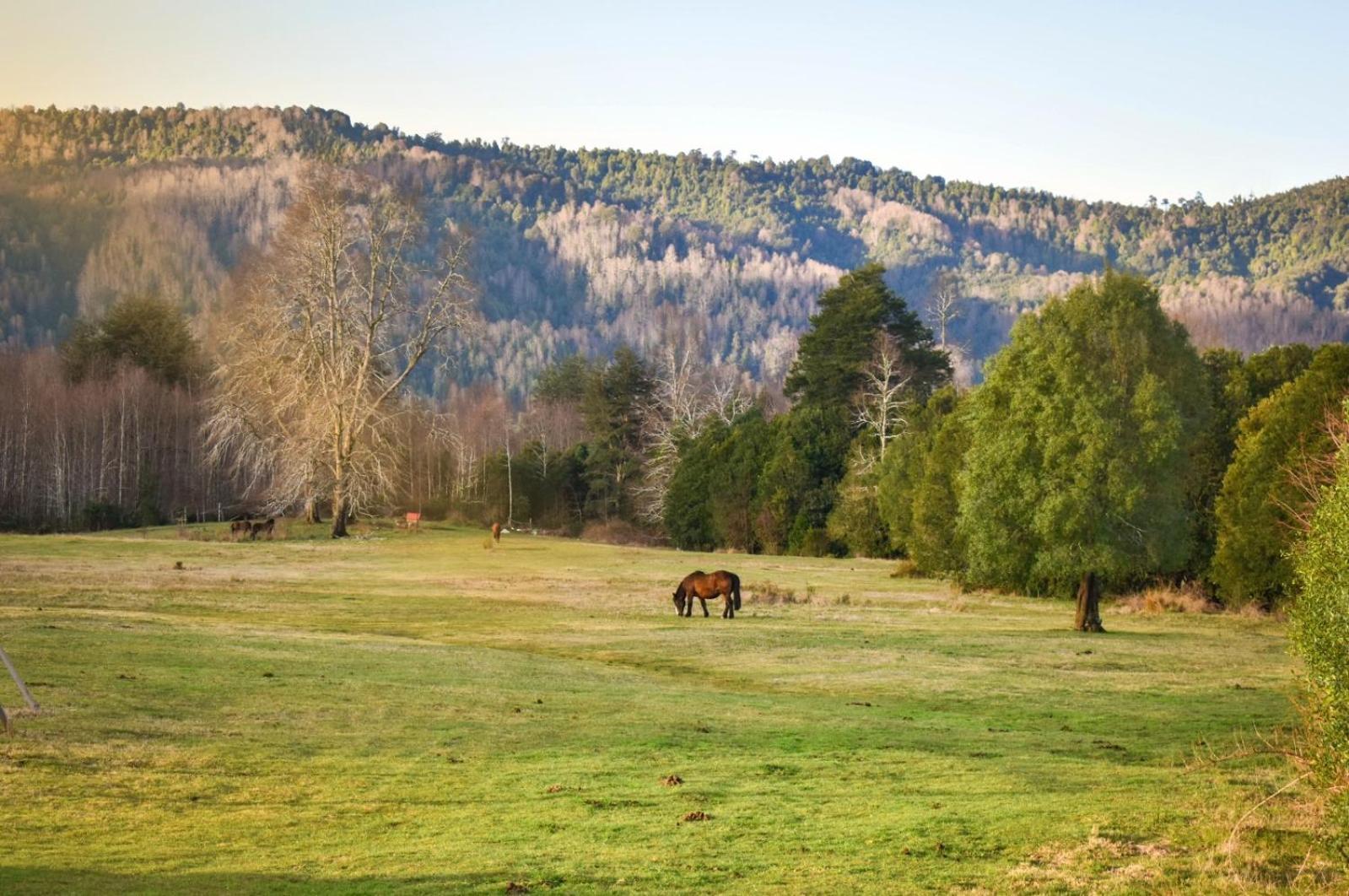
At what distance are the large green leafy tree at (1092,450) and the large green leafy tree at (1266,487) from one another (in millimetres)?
5849

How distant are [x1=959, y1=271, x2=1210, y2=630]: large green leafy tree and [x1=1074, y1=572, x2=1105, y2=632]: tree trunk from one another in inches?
1.6

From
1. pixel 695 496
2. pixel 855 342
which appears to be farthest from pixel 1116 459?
pixel 695 496

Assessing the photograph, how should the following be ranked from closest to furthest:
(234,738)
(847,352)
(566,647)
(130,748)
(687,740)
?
(130,748) < (234,738) < (687,740) < (566,647) < (847,352)

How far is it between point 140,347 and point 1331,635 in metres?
109

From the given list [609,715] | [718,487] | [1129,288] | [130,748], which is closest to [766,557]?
[718,487]

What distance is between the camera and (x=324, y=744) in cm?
1822

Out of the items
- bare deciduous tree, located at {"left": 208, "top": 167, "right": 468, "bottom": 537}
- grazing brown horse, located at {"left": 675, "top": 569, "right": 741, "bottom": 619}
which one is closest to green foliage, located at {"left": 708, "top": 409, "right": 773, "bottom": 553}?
bare deciduous tree, located at {"left": 208, "top": 167, "right": 468, "bottom": 537}

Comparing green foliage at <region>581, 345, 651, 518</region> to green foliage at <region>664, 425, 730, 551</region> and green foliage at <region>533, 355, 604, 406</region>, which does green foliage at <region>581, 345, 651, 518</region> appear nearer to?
green foliage at <region>664, 425, 730, 551</region>

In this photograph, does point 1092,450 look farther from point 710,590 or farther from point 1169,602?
point 1169,602

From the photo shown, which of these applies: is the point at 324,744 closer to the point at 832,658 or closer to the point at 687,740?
the point at 687,740

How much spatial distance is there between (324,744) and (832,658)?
16.1 m

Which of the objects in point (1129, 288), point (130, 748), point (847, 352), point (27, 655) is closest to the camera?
point (130, 748)

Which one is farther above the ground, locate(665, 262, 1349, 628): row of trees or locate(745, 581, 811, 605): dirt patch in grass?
locate(665, 262, 1349, 628): row of trees

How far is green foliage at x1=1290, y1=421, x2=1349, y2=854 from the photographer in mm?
11555
